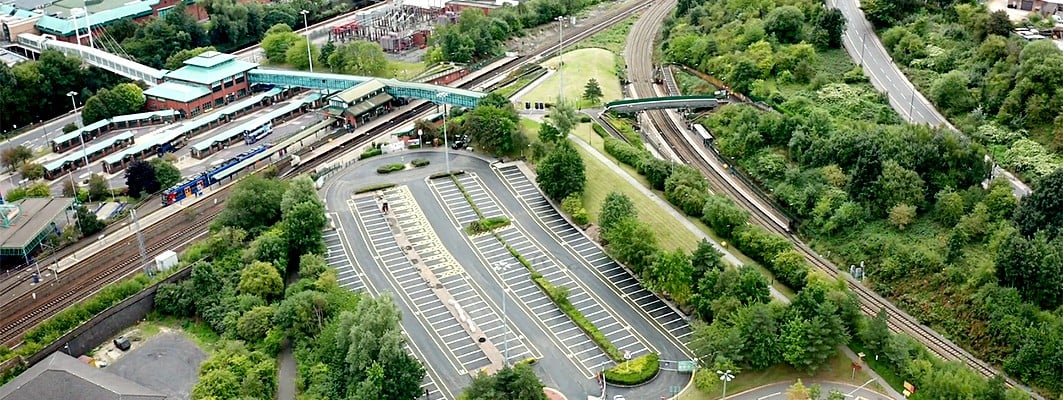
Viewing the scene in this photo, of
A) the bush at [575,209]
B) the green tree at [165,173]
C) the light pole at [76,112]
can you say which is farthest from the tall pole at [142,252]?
the bush at [575,209]

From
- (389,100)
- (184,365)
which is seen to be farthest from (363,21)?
(184,365)

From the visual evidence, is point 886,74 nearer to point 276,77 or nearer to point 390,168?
point 390,168

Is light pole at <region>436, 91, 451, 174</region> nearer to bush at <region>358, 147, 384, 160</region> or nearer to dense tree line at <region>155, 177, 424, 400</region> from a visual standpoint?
bush at <region>358, 147, 384, 160</region>

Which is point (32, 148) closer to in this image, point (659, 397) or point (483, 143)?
point (483, 143)

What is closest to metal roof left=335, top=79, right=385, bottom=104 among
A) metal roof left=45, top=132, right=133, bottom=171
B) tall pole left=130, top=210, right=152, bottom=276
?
metal roof left=45, top=132, right=133, bottom=171

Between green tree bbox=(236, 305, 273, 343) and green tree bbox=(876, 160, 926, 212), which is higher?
green tree bbox=(876, 160, 926, 212)

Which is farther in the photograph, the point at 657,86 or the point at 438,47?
the point at 438,47
